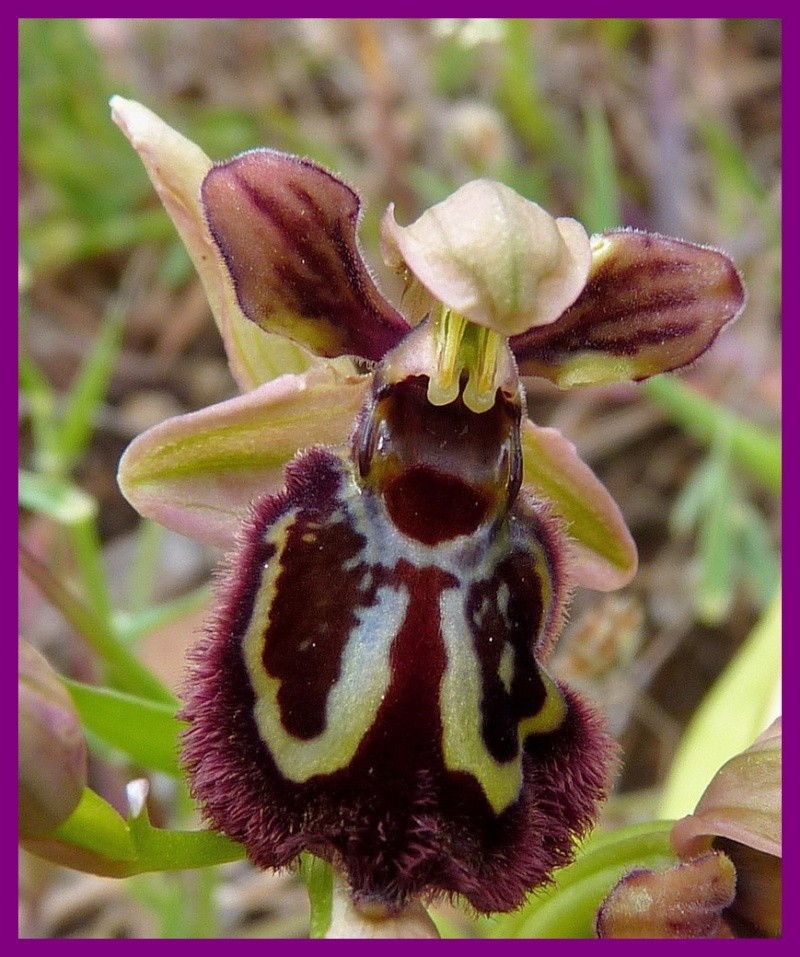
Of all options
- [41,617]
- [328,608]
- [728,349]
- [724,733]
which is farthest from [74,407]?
[728,349]

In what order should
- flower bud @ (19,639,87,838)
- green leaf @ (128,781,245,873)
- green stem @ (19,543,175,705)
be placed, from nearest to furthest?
A: flower bud @ (19,639,87,838) → green leaf @ (128,781,245,873) → green stem @ (19,543,175,705)

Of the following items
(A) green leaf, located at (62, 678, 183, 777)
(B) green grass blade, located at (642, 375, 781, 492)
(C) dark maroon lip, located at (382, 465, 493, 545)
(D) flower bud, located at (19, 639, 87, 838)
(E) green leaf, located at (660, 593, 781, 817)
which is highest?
(D) flower bud, located at (19, 639, 87, 838)

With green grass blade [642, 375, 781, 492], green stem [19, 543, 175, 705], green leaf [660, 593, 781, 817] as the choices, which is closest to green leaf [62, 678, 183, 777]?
green stem [19, 543, 175, 705]

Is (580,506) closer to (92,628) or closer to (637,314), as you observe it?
(637,314)

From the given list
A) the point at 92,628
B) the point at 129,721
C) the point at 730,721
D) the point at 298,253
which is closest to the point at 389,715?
the point at 129,721

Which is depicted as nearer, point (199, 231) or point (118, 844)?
point (118, 844)

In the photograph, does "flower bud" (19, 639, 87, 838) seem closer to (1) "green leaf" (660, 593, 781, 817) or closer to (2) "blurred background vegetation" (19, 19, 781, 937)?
(1) "green leaf" (660, 593, 781, 817)
